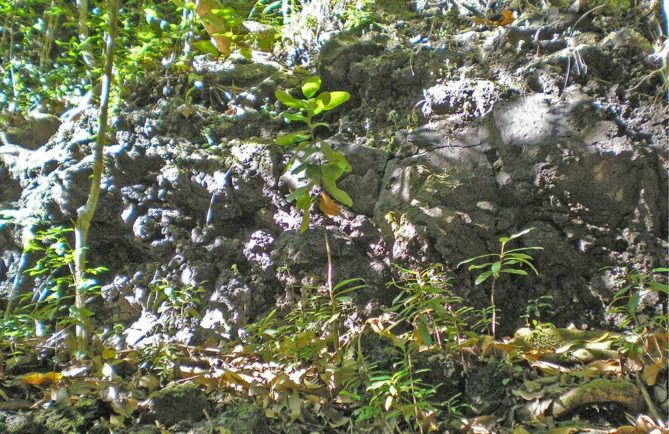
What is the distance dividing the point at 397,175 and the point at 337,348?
972mm

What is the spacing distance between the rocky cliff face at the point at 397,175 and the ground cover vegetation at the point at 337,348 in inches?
2.1

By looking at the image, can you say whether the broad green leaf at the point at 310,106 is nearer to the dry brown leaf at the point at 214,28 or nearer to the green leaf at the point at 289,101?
the green leaf at the point at 289,101

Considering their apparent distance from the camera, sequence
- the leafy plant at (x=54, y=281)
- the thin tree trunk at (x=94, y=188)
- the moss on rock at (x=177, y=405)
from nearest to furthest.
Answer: the moss on rock at (x=177, y=405), the thin tree trunk at (x=94, y=188), the leafy plant at (x=54, y=281)

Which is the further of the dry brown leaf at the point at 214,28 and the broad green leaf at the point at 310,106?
the dry brown leaf at the point at 214,28

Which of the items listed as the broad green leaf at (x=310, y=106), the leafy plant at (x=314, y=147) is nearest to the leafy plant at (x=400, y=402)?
the leafy plant at (x=314, y=147)

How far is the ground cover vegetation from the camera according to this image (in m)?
2.20

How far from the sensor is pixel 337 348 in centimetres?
250

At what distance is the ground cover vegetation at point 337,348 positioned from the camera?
220 cm

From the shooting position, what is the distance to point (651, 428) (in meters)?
2.03

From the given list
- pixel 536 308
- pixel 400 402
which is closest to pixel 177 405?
pixel 400 402

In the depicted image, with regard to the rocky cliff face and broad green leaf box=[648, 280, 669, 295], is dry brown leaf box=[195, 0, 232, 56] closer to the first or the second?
the rocky cliff face

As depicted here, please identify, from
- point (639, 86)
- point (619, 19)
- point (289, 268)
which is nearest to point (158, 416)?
point (289, 268)

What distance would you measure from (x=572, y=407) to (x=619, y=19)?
220 cm

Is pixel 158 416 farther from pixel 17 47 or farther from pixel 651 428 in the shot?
pixel 17 47
